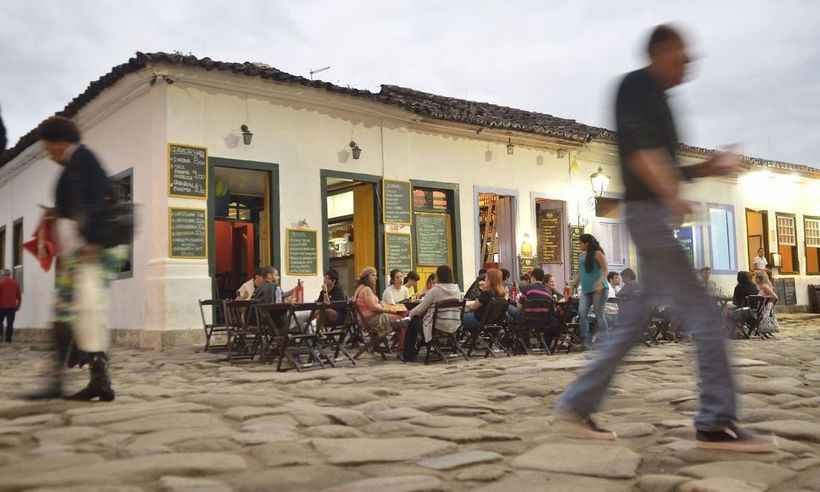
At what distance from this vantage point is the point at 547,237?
52.1 ft

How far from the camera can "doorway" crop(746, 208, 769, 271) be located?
828 inches

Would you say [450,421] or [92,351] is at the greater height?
[92,351]

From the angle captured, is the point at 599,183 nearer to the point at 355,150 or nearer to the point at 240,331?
the point at 355,150

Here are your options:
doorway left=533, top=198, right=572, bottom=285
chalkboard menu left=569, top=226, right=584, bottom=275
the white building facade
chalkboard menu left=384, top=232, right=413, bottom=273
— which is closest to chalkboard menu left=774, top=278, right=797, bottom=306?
the white building facade

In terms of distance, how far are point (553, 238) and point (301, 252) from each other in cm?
606

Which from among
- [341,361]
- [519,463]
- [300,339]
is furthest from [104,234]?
[341,361]

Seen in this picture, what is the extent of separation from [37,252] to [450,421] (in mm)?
2728

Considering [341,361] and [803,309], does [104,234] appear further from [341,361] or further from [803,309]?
[803,309]

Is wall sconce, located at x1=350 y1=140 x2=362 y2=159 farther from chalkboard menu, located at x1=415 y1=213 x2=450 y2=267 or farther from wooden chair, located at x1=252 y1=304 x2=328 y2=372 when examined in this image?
wooden chair, located at x1=252 y1=304 x2=328 y2=372

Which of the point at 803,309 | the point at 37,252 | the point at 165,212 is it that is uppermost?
the point at 165,212

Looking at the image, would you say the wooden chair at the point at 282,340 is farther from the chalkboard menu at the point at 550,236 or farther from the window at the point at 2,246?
the window at the point at 2,246

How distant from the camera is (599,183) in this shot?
1650 cm

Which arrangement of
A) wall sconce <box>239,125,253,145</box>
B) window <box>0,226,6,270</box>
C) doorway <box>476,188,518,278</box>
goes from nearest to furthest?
wall sconce <box>239,125,253,145</box> → doorway <box>476,188,518,278</box> → window <box>0,226,6,270</box>

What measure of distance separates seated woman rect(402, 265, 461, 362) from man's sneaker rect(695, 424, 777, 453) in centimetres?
531
